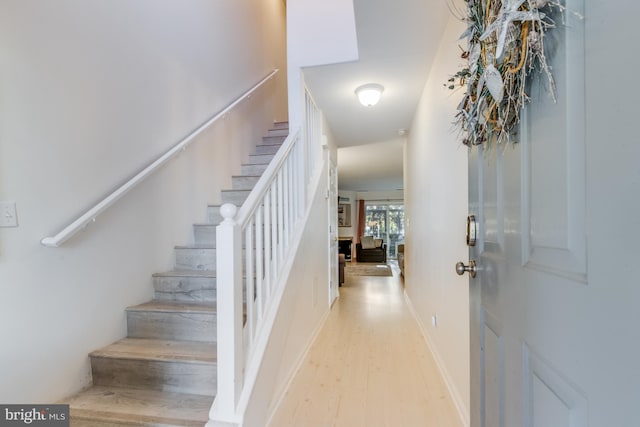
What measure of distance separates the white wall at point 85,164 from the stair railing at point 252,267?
31.9 inches

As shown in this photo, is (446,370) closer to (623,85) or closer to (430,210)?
(430,210)

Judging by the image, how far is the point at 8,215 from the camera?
135cm

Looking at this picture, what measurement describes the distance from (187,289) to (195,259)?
1.08ft

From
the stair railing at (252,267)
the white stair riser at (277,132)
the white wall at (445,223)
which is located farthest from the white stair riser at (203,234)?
the white stair riser at (277,132)

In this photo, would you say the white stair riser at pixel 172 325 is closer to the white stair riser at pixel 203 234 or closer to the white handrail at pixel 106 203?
the white handrail at pixel 106 203

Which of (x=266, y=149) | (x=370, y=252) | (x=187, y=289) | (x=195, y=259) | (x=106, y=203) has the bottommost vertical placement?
(x=370, y=252)

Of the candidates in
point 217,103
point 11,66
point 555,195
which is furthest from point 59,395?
point 217,103

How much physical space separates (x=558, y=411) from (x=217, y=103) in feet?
10.8

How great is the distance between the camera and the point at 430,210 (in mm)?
2697

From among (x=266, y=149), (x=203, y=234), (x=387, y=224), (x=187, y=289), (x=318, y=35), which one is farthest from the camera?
(x=387, y=224)

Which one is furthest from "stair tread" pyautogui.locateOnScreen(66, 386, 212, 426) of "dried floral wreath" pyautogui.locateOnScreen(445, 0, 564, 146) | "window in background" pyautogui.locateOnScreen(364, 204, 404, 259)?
"window in background" pyautogui.locateOnScreen(364, 204, 404, 259)

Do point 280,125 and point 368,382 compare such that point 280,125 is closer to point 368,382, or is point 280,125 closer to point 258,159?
point 258,159

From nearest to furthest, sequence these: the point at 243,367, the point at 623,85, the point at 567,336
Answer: the point at 623,85 → the point at 567,336 → the point at 243,367

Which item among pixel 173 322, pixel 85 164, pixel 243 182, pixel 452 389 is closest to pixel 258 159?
pixel 243 182
